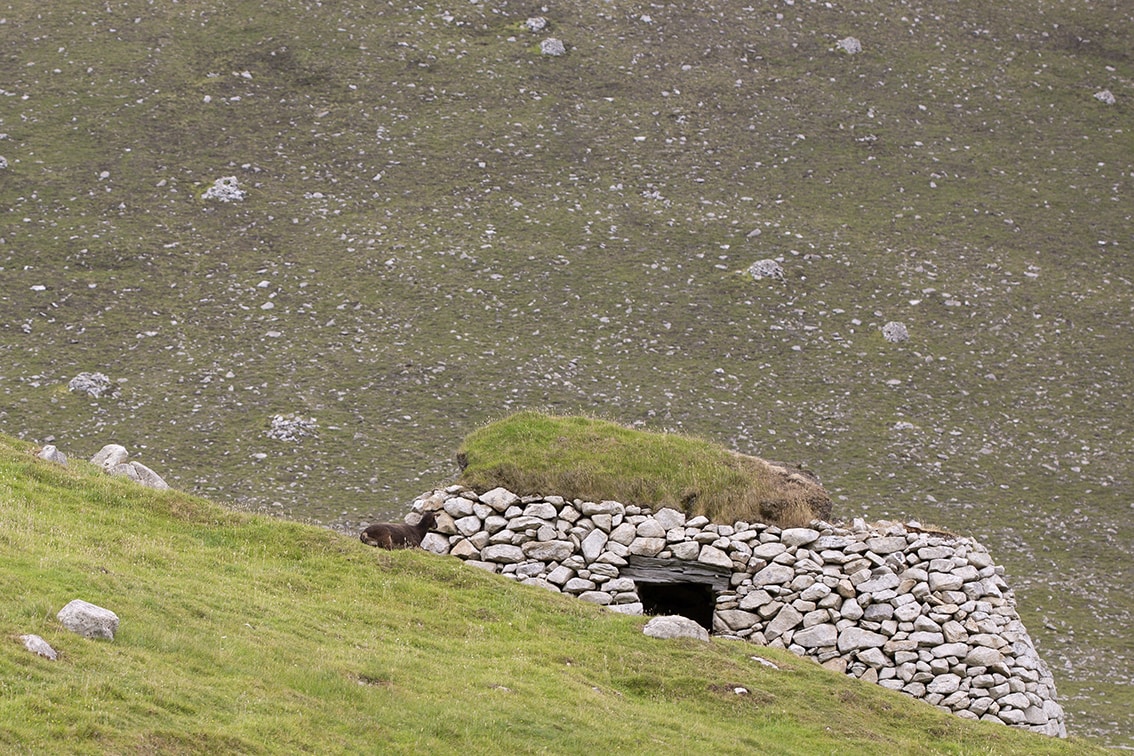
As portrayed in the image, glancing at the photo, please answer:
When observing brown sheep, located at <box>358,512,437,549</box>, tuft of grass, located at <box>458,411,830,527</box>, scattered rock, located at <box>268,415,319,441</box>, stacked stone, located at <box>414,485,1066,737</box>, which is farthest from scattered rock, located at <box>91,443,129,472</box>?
scattered rock, located at <box>268,415,319,441</box>

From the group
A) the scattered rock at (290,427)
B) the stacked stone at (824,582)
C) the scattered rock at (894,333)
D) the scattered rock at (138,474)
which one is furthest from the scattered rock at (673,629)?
the scattered rock at (894,333)

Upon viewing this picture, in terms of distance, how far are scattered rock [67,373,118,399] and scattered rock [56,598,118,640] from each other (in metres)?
23.9

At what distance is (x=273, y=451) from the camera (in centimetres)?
3556

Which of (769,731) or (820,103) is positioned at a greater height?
(820,103)

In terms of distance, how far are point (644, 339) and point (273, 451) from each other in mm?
13529

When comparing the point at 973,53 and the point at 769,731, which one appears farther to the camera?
the point at 973,53

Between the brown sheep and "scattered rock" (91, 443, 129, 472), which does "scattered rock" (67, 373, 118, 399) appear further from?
the brown sheep

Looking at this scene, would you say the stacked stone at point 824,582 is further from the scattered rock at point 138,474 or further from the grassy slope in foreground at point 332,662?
the scattered rock at point 138,474

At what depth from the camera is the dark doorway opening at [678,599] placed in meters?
24.6

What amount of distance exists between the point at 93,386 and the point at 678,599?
2125 centimetres

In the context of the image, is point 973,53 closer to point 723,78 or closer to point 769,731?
point 723,78

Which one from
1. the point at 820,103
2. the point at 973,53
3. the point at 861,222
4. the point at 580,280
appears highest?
the point at 973,53

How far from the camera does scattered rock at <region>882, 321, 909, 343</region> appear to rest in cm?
4391

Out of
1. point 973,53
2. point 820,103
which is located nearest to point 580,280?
point 820,103
